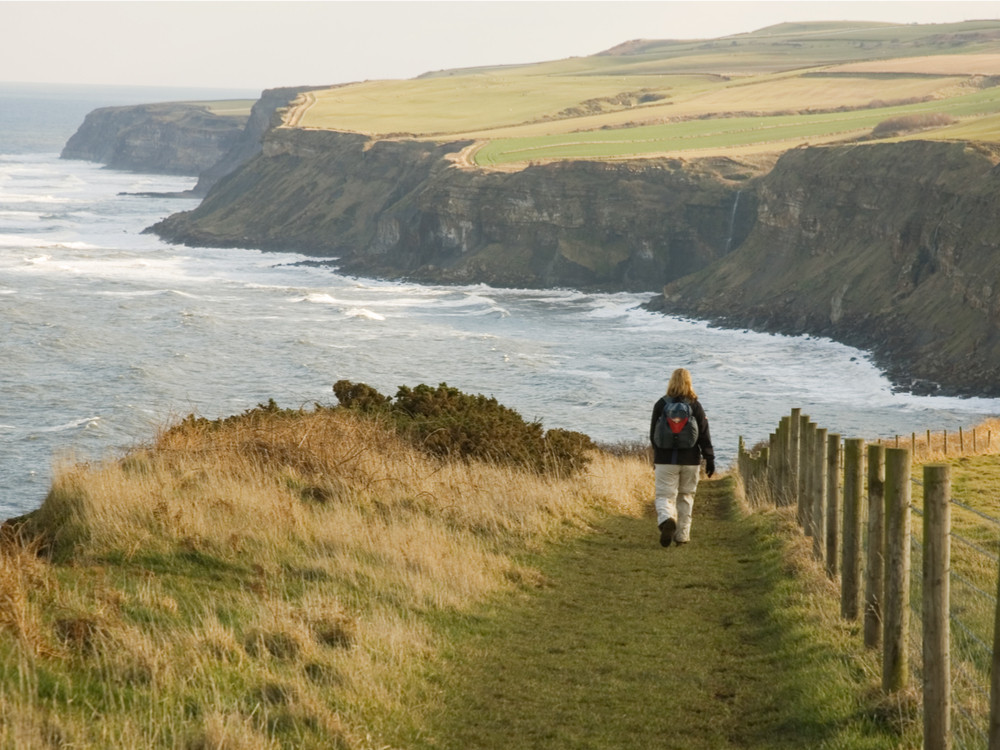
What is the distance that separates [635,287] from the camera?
108375mm

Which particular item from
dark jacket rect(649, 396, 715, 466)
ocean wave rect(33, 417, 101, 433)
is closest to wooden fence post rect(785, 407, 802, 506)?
dark jacket rect(649, 396, 715, 466)

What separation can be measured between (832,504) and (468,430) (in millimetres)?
7921

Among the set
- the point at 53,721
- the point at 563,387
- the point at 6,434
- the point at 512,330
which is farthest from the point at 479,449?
the point at 512,330

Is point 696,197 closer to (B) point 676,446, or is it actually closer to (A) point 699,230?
(A) point 699,230

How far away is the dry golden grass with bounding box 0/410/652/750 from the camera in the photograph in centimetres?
720

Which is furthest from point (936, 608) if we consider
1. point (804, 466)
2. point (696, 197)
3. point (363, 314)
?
point (696, 197)

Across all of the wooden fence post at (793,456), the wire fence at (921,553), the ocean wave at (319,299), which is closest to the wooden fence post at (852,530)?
the wire fence at (921,553)

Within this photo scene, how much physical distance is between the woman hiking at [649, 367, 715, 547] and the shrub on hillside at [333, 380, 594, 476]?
3.91m

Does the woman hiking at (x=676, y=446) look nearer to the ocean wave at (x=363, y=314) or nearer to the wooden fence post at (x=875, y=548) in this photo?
the wooden fence post at (x=875, y=548)

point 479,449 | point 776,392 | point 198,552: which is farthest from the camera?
point 776,392

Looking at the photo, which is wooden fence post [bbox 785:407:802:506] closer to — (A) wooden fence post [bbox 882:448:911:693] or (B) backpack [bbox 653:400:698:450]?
(B) backpack [bbox 653:400:698:450]

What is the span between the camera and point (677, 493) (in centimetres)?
1476

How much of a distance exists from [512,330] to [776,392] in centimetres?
2410

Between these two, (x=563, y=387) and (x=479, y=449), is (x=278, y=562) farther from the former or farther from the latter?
(x=563, y=387)
